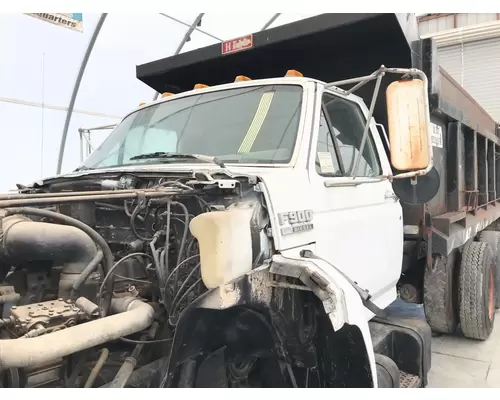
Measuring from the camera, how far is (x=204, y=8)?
4234 mm

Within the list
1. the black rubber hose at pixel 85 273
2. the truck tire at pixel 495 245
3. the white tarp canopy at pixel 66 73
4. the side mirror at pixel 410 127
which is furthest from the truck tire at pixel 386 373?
the white tarp canopy at pixel 66 73

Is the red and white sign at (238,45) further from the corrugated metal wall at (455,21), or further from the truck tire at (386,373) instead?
the corrugated metal wall at (455,21)

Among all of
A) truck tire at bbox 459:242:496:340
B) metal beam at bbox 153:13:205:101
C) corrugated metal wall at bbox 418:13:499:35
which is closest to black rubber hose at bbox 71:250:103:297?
truck tire at bbox 459:242:496:340

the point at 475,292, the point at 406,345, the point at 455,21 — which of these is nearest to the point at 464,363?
the point at 475,292

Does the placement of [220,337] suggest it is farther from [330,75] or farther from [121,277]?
[330,75]

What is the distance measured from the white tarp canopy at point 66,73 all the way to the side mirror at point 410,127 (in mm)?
6258

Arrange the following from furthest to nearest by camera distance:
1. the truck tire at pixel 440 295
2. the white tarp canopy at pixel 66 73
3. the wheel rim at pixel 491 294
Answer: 1. the white tarp canopy at pixel 66 73
2. the wheel rim at pixel 491 294
3. the truck tire at pixel 440 295

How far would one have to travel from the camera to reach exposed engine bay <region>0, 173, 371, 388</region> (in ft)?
7.06

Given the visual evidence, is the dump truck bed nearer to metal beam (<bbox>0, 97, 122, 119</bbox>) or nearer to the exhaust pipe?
the exhaust pipe

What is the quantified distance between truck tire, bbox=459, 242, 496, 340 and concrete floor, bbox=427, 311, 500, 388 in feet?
0.45

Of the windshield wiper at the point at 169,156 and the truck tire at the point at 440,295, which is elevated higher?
the windshield wiper at the point at 169,156

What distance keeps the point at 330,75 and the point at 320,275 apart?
2863 millimetres

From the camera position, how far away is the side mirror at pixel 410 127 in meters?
2.77

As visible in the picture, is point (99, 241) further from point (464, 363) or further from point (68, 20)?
point (68, 20)
